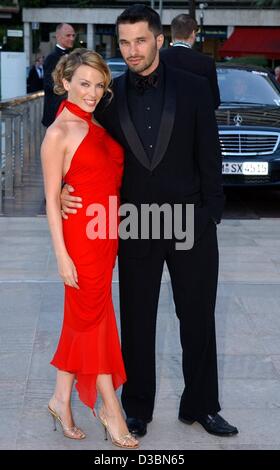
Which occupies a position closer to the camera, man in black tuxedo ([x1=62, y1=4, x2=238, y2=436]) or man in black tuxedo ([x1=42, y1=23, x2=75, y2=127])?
man in black tuxedo ([x1=62, y1=4, x2=238, y2=436])

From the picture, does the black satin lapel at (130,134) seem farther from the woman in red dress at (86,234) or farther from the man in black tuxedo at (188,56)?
the man in black tuxedo at (188,56)

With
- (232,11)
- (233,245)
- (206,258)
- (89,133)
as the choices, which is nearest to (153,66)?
(89,133)

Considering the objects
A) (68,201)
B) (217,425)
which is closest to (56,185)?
(68,201)

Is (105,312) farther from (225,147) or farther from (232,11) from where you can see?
(232,11)

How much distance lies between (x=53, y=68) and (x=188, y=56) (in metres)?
2.89

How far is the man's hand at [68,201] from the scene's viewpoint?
13.8 feet

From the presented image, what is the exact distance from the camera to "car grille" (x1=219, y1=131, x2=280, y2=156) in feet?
37.3

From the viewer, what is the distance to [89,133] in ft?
13.9

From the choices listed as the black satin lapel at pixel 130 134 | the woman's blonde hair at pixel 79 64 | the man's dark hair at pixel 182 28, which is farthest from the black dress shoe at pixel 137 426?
the man's dark hair at pixel 182 28

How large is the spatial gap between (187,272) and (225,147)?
7035mm

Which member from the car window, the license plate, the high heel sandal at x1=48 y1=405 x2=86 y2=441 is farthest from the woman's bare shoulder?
the car window

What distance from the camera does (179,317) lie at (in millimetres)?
4586

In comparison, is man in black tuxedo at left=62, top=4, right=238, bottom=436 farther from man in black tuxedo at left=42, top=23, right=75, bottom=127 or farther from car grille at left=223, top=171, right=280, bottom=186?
car grille at left=223, top=171, right=280, bottom=186

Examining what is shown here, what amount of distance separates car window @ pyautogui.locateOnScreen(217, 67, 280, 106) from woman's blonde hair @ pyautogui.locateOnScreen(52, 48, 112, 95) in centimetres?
824
